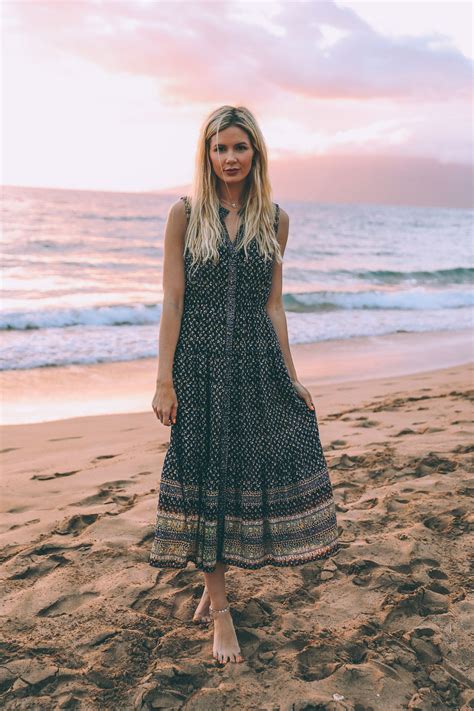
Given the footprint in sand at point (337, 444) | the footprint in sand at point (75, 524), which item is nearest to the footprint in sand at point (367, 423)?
the footprint in sand at point (337, 444)

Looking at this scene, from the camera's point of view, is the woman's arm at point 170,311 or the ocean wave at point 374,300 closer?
the woman's arm at point 170,311

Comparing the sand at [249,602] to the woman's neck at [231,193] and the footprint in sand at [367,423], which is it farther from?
the woman's neck at [231,193]

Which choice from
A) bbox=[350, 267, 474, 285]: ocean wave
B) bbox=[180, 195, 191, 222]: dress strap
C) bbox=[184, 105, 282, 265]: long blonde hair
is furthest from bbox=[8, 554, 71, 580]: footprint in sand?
bbox=[350, 267, 474, 285]: ocean wave

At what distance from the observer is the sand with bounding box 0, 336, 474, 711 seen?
232cm

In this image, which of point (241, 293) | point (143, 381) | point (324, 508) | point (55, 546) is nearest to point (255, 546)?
point (324, 508)

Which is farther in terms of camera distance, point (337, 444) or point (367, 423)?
point (367, 423)

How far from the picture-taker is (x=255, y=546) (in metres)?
2.49

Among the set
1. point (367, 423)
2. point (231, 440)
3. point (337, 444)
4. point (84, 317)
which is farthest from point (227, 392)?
point (84, 317)

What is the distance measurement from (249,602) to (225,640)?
1.19 feet

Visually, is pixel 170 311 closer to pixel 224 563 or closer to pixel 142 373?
pixel 224 563

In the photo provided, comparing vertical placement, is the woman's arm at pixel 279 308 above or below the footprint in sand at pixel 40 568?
above

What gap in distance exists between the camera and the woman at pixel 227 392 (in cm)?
243

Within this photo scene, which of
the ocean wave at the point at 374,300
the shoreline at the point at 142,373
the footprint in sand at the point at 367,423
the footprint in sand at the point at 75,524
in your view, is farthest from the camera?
the ocean wave at the point at 374,300

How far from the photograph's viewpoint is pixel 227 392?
244 centimetres
